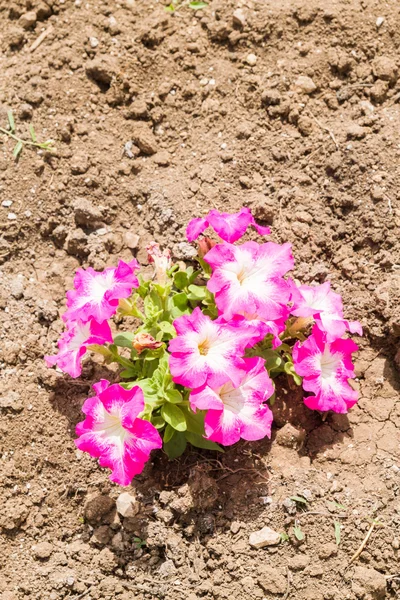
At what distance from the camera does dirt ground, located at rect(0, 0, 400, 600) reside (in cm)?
293

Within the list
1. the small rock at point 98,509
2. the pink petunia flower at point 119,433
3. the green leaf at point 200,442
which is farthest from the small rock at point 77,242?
the small rock at point 98,509

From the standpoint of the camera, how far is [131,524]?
3.01 m

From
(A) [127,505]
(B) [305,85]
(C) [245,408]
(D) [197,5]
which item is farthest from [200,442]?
(D) [197,5]

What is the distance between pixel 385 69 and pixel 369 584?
277 cm

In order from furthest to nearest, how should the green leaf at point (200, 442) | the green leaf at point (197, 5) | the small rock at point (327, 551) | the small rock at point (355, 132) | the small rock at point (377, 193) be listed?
the green leaf at point (197, 5), the small rock at point (355, 132), the small rock at point (377, 193), the green leaf at point (200, 442), the small rock at point (327, 551)

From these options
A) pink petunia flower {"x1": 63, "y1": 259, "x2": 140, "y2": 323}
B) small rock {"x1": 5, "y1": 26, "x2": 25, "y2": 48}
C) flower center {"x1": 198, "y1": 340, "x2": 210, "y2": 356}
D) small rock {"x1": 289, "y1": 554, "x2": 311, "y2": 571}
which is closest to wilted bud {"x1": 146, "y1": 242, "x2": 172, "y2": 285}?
pink petunia flower {"x1": 63, "y1": 259, "x2": 140, "y2": 323}

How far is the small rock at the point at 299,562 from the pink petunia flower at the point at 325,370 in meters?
0.66

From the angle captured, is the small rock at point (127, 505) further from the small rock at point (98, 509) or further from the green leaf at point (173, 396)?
the green leaf at point (173, 396)

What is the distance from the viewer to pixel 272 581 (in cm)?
281

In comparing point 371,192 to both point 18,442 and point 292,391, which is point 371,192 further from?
point 18,442

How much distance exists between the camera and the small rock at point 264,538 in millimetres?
2875

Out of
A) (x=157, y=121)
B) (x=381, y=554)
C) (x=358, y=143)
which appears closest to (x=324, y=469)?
(x=381, y=554)

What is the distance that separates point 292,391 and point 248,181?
1.21m

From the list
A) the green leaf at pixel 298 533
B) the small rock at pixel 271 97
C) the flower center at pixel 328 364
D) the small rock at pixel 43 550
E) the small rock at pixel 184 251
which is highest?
the small rock at pixel 271 97
